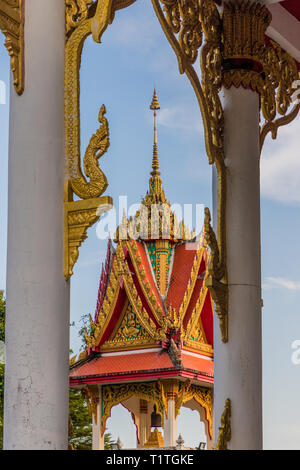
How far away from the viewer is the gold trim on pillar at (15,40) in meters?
4.13

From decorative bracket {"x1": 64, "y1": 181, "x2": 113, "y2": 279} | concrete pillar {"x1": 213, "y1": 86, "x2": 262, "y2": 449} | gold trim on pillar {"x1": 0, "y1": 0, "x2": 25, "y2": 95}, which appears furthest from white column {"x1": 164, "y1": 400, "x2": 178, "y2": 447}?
gold trim on pillar {"x1": 0, "y1": 0, "x2": 25, "y2": 95}

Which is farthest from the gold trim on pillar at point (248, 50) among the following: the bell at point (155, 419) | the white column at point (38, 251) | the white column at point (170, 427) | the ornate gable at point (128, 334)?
the bell at point (155, 419)

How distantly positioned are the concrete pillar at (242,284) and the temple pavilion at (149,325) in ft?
36.4

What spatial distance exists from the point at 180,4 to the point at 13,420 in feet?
9.61

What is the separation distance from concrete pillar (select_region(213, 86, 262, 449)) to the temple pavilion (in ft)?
36.4

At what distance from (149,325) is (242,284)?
11.6 metres

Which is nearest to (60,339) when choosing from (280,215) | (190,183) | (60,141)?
(60,141)

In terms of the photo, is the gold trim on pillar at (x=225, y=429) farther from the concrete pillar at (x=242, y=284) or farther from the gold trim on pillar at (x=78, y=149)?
the gold trim on pillar at (x=78, y=149)

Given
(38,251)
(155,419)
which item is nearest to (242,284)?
(38,251)

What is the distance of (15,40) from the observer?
13.7 ft

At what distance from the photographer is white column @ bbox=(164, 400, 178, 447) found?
53.4ft

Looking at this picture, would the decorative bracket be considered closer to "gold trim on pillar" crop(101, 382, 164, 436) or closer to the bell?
"gold trim on pillar" crop(101, 382, 164, 436)

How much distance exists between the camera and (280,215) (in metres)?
19.0

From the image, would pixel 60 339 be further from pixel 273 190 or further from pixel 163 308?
pixel 273 190
